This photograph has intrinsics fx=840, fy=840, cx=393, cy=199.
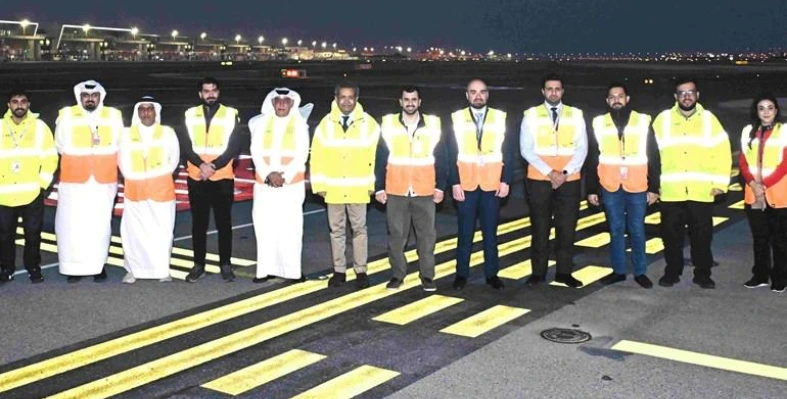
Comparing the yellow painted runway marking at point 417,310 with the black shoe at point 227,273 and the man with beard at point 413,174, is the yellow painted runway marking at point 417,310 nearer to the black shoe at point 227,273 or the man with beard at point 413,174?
the man with beard at point 413,174

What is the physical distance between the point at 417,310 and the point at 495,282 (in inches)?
46.2

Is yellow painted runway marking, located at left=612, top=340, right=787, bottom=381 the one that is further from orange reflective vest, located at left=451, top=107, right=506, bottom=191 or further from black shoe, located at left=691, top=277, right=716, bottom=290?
orange reflective vest, located at left=451, top=107, right=506, bottom=191

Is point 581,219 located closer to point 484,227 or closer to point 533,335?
point 484,227

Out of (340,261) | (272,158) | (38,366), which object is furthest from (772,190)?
(38,366)

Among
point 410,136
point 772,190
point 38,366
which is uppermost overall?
point 410,136

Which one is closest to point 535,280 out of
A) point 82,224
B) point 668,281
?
point 668,281

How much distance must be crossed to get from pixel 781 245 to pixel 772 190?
570mm

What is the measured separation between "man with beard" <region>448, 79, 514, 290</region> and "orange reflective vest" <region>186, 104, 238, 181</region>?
233cm

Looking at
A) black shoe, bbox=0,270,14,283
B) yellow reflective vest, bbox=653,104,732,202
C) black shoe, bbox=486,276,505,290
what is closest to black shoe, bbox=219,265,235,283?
black shoe, bbox=0,270,14,283

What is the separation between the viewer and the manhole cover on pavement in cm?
657

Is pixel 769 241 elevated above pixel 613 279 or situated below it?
above

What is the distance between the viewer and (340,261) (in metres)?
8.55

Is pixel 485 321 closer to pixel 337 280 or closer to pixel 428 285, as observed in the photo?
pixel 428 285

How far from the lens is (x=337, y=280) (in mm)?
8523
